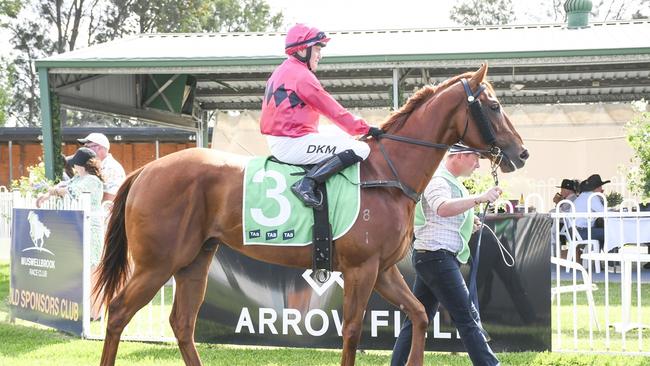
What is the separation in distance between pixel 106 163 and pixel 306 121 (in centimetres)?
414

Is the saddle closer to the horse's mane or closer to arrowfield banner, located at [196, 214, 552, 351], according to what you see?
the horse's mane

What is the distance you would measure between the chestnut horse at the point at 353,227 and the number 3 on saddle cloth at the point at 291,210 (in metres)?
0.06

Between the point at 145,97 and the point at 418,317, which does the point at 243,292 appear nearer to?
the point at 418,317

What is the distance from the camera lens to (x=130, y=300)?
5.22 meters

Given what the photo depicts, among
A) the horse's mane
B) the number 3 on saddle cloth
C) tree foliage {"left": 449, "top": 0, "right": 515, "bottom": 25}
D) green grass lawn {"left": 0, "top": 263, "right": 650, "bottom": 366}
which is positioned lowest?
green grass lawn {"left": 0, "top": 263, "right": 650, "bottom": 366}

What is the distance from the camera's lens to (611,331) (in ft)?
25.4

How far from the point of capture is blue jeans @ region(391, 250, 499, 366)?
5.03m

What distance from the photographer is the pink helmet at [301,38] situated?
16.6 feet

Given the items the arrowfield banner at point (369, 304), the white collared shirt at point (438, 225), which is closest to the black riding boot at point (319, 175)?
the white collared shirt at point (438, 225)

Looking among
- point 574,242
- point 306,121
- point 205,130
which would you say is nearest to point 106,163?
point 306,121

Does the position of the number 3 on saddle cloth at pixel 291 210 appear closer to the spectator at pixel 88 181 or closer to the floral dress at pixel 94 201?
the floral dress at pixel 94 201

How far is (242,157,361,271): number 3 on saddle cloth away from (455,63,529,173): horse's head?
29.2 inches

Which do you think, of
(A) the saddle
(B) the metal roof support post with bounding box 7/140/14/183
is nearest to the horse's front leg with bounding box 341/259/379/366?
(A) the saddle

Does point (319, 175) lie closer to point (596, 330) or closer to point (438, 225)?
point (438, 225)
